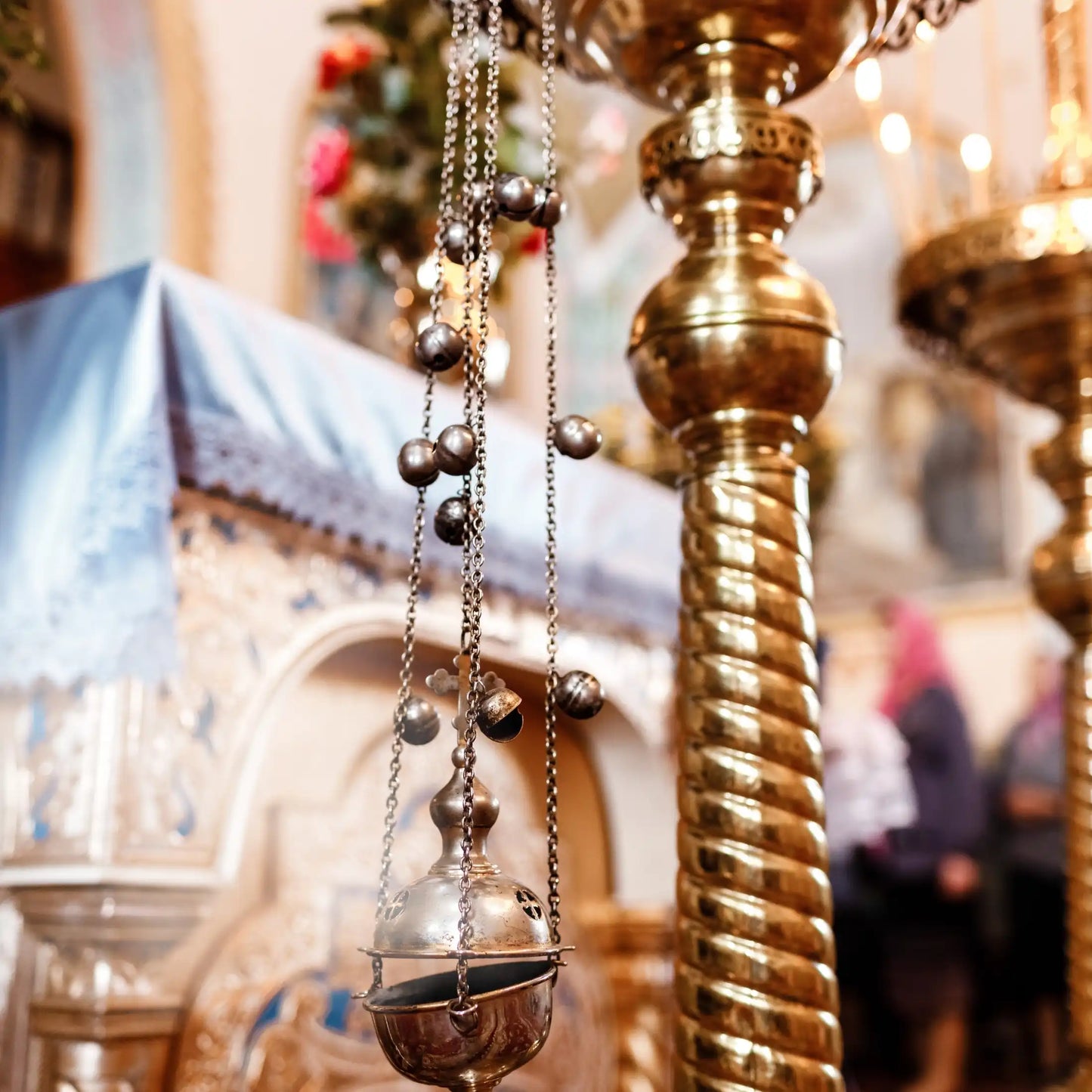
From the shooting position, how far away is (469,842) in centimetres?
58

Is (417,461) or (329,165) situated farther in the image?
(329,165)

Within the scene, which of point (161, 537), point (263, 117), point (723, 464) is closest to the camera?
point (723, 464)

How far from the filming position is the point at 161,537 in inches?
38.4

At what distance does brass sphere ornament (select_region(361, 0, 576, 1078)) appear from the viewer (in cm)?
54

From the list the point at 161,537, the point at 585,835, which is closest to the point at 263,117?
the point at 585,835

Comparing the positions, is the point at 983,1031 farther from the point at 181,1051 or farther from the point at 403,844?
the point at 181,1051

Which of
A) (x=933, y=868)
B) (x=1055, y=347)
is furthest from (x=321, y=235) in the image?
(x=933, y=868)

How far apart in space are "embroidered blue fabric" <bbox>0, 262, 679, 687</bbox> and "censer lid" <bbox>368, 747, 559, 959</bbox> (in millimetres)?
451

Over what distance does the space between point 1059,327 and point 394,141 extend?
1.11 m

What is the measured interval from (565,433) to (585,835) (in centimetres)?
130

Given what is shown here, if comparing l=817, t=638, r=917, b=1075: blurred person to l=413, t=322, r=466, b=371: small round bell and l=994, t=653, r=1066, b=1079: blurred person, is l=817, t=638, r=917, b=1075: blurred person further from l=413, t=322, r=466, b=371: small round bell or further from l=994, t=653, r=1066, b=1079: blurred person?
→ l=413, t=322, r=466, b=371: small round bell

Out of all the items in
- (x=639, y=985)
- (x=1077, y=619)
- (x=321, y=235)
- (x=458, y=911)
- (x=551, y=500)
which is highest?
(x=321, y=235)

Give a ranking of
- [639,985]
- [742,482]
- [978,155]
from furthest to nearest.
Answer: [978,155] → [639,985] → [742,482]

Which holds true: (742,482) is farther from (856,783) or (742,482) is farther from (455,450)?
(856,783)
